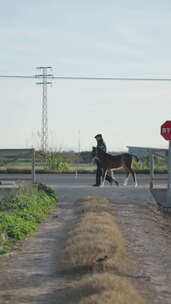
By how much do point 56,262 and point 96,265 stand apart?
3.30 ft

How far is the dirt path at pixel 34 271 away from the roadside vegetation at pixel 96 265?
178mm

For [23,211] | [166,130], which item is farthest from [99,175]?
[23,211]

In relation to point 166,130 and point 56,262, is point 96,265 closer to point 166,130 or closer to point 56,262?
point 56,262

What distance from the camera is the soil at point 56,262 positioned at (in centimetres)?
763

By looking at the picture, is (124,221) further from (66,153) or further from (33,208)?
(66,153)

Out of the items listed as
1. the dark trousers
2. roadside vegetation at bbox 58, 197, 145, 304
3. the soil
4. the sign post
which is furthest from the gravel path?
the dark trousers

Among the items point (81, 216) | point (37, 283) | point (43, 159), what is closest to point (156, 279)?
point (37, 283)

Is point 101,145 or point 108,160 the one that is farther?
point 101,145

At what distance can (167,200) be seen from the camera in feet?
62.1

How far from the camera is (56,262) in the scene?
943cm

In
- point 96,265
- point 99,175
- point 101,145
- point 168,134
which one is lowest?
point 96,265

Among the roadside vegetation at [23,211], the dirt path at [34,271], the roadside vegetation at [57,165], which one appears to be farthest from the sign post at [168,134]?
the roadside vegetation at [57,165]

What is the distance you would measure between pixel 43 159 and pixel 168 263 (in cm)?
2168

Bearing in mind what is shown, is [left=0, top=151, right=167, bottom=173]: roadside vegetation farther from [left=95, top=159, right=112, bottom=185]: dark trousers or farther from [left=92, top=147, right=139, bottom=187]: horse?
[left=92, top=147, right=139, bottom=187]: horse
